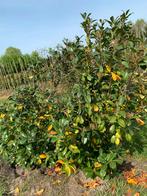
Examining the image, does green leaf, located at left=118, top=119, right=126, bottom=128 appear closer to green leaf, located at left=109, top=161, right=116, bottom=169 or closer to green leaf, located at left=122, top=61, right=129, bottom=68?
green leaf, located at left=109, top=161, right=116, bottom=169

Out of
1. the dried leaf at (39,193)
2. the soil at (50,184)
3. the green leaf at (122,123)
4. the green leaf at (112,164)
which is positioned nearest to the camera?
the green leaf at (122,123)

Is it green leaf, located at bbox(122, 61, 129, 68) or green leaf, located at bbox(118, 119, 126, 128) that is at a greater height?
green leaf, located at bbox(122, 61, 129, 68)

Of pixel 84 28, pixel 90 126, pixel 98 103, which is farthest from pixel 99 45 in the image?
pixel 90 126

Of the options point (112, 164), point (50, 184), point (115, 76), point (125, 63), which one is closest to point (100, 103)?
point (115, 76)

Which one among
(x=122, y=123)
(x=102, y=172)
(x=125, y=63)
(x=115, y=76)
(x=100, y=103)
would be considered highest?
(x=125, y=63)

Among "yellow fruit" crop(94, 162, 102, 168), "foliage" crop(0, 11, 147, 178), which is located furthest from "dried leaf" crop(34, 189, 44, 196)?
"yellow fruit" crop(94, 162, 102, 168)

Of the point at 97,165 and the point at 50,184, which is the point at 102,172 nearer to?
the point at 97,165

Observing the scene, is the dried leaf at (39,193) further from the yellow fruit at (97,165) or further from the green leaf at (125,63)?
the green leaf at (125,63)

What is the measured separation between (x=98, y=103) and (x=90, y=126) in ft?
1.07

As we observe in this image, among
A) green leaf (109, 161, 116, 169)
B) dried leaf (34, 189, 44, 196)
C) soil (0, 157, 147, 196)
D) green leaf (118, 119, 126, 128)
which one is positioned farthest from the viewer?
dried leaf (34, 189, 44, 196)

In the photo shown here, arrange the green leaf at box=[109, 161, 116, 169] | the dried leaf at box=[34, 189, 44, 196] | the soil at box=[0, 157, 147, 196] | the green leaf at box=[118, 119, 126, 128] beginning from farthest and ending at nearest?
the dried leaf at box=[34, 189, 44, 196] → the soil at box=[0, 157, 147, 196] → the green leaf at box=[109, 161, 116, 169] → the green leaf at box=[118, 119, 126, 128]

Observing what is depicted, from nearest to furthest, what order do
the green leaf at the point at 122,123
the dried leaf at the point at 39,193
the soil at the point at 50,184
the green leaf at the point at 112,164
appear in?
the green leaf at the point at 122,123, the green leaf at the point at 112,164, the soil at the point at 50,184, the dried leaf at the point at 39,193

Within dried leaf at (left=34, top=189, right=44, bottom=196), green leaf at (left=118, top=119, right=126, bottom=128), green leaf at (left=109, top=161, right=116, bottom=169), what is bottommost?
dried leaf at (left=34, top=189, right=44, bottom=196)

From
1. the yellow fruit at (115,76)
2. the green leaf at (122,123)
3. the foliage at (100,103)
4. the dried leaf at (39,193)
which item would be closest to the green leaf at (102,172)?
the foliage at (100,103)
